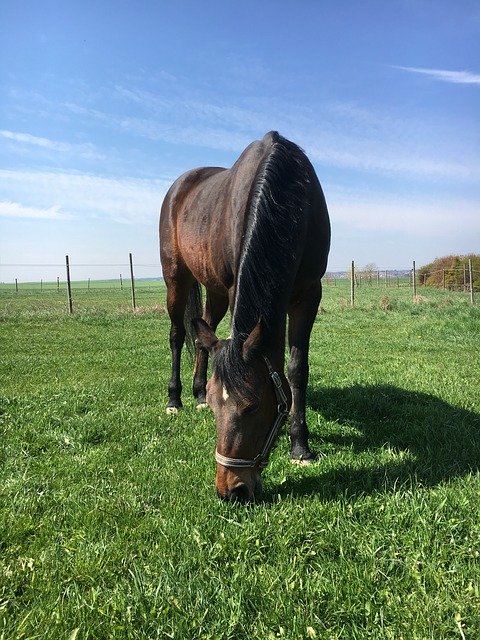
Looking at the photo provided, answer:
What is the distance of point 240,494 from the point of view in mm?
2646


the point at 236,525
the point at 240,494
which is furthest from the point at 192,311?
the point at 236,525

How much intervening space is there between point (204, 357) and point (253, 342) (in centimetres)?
288

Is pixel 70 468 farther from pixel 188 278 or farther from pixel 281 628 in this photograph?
pixel 188 278

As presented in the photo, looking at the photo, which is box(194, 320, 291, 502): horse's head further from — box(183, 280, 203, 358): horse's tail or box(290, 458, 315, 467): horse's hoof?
box(183, 280, 203, 358): horse's tail

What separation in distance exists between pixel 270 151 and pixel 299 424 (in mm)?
2131

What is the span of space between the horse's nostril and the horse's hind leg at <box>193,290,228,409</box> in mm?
2383

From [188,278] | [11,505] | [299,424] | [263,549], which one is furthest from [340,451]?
[188,278]

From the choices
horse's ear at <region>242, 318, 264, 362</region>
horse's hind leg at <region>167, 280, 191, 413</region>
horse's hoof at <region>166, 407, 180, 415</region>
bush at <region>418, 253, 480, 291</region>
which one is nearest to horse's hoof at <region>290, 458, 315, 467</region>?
horse's ear at <region>242, 318, 264, 362</region>

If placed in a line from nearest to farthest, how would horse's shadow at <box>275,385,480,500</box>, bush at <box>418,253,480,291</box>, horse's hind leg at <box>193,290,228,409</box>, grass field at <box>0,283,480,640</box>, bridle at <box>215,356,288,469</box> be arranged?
grass field at <box>0,283,480,640</box>
bridle at <box>215,356,288,469</box>
horse's shadow at <box>275,385,480,500</box>
horse's hind leg at <box>193,290,228,409</box>
bush at <box>418,253,480,291</box>

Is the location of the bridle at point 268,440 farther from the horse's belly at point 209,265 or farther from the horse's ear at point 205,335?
the horse's belly at point 209,265

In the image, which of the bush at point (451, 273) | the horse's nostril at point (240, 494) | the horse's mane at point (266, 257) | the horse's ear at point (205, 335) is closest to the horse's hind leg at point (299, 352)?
the horse's mane at point (266, 257)

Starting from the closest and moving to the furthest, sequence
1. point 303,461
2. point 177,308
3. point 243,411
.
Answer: point 243,411
point 303,461
point 177,308

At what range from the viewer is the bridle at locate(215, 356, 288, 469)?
2.58 metres

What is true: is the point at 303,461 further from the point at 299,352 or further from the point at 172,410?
the point at 172,410
